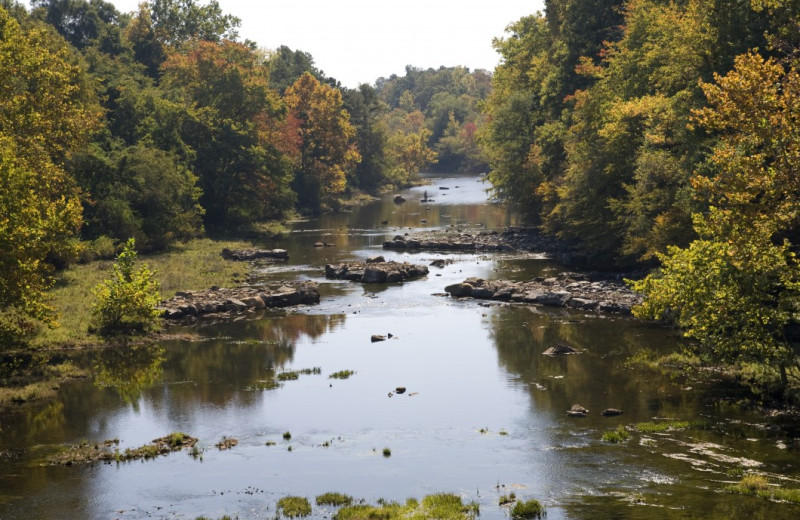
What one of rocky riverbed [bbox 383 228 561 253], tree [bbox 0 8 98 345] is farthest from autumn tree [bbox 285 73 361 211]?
tree [bbox 0 8 98 345]

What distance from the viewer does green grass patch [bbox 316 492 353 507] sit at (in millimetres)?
26312

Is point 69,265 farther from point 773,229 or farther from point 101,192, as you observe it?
point 773,229

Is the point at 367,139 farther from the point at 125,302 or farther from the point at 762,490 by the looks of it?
the point at 762,490

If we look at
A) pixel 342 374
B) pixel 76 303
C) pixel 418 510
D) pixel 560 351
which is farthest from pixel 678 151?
pixel 418 510

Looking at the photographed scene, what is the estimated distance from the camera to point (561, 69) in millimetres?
89062

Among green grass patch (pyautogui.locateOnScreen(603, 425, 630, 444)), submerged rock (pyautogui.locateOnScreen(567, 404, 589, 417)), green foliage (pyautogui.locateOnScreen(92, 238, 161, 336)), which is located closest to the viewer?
green grass patch (pyautogui.locateOnScreen(603, 425, 630, 444))

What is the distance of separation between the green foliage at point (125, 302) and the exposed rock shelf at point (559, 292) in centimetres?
2229

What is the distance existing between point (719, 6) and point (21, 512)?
1866 inches

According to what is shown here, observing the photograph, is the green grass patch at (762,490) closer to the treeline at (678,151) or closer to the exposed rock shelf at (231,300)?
the treeline at (678,151)

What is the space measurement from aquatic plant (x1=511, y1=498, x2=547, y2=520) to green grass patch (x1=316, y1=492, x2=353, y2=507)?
5058 millimetres

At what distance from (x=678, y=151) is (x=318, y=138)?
250 feet

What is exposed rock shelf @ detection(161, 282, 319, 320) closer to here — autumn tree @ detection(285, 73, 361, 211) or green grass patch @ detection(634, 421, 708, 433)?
green grass patch @ detection(634, 421, 708, 433)

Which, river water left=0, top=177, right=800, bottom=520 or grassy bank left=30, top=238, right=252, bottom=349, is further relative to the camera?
grassy bank left=30, top=238, right=252, bottom=349

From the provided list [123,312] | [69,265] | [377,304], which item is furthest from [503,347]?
[69,265]
